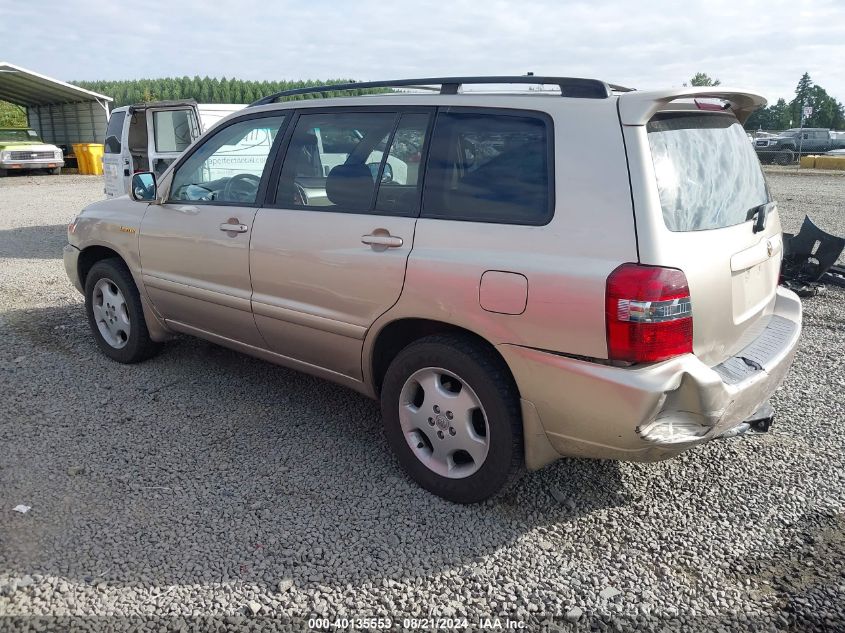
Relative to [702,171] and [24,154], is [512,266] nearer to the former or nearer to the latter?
[702,171]

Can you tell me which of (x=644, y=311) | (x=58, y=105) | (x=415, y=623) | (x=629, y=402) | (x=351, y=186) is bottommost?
(x=415, y=623)

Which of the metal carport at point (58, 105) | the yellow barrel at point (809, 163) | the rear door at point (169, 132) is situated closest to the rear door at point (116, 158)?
the rear door at point (169, 132)

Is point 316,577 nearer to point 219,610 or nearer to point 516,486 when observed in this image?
point 219,610

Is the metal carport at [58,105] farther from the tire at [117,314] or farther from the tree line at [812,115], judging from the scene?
the tree line at [812,115]

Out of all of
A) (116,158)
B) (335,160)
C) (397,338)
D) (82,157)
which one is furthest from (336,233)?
(82,157)

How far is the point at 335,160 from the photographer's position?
146 inches

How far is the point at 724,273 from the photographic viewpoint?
9.43ft

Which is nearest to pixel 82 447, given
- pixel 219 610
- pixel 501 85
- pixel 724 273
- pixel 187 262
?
pixel 187 262

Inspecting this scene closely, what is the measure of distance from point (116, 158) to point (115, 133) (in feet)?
2.75

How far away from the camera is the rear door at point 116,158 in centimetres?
1130

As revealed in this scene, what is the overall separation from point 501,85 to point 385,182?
741 mm

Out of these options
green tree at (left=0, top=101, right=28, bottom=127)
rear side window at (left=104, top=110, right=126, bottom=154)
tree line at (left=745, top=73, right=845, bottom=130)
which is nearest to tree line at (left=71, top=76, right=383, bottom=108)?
green tree at (left=0, top=101, right=28, bottom=127)

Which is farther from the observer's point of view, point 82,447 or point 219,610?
point 82,447

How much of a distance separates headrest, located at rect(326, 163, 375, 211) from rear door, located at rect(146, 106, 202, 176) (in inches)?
316
